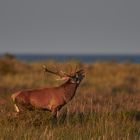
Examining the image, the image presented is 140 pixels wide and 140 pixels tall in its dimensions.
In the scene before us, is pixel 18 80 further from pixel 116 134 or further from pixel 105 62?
pixel 116 134

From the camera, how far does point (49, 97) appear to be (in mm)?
13023

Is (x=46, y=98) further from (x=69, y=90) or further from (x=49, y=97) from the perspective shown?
(x=69, y=90)

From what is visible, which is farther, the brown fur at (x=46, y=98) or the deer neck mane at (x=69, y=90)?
the deer neck mane at (x=69, y=90)

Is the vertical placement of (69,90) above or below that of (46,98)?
above

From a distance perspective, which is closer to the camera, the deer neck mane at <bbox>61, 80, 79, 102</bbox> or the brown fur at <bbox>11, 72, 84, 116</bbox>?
the brown fur at <bbox>11, 72, 84, 116</bbox>

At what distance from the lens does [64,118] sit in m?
13.6

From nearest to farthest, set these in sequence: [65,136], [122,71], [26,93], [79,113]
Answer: [65,136]
[26,93]
[79,113]
[122,71]

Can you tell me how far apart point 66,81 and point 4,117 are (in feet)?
3.99

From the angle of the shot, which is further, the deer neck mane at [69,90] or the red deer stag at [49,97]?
the deer neck mane at [69,90]

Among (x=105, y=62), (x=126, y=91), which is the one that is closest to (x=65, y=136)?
(x=126, y=91)

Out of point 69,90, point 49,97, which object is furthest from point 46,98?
point 69,90

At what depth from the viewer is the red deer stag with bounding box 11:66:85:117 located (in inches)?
512

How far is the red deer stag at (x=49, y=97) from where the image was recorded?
1302 cm

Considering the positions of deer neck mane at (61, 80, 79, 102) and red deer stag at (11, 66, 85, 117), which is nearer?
red deer stag at (11, 66, 85, 117)
